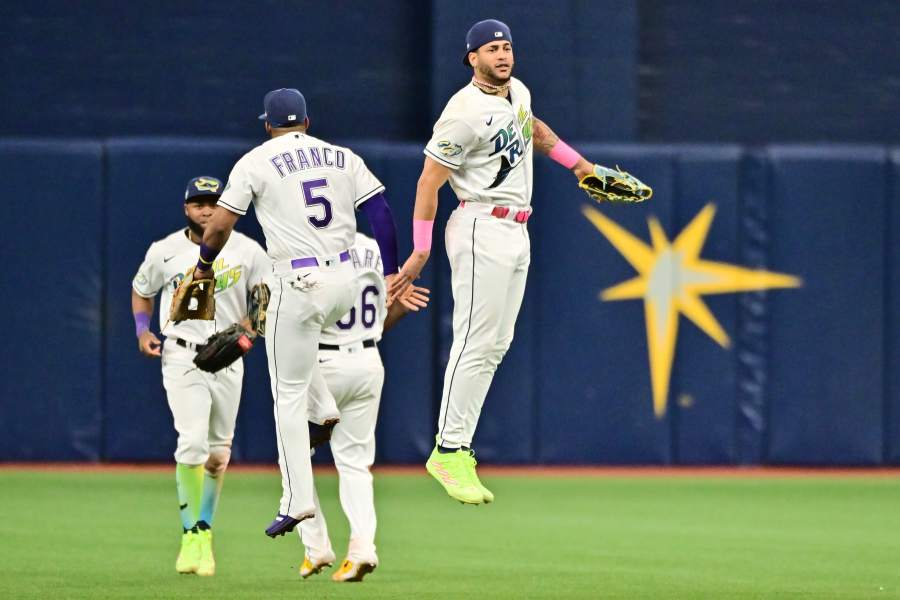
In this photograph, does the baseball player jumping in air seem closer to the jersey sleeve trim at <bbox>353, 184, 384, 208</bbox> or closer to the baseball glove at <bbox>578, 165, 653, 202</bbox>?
the baseball glove at <bbox>578, 165, 653, 202</bbox>

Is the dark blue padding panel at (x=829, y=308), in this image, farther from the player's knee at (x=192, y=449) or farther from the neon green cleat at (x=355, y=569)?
the neon green cleat at (x=355, y=569)

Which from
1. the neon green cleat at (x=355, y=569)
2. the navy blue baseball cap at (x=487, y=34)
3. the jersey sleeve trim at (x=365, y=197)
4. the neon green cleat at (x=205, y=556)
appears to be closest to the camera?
the navy blue baseball cap at (x=487, y=34)

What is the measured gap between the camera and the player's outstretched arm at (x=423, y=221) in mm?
7402

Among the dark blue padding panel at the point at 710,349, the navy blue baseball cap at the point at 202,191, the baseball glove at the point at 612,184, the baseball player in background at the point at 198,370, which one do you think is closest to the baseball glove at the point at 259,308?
the baseball player in background at the point at 198,370

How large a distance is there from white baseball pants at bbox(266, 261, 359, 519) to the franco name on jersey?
1.46ft

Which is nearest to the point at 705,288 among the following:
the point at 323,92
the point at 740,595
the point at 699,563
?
the point at 323,92

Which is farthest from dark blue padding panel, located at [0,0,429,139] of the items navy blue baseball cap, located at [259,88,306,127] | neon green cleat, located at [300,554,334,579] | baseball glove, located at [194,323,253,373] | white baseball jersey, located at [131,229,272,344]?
navy blue baseball cap, located at [259,88,306,127]

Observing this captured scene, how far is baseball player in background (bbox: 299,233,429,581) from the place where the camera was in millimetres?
8367

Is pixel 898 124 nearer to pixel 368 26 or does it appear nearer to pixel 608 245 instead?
pixel 608 245

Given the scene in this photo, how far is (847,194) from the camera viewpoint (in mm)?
14312

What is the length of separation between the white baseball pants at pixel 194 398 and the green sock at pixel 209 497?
6.7 inches

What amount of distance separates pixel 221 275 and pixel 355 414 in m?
1.26

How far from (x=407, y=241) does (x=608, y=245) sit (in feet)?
5.70

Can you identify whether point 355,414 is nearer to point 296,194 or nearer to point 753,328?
point 296,194
